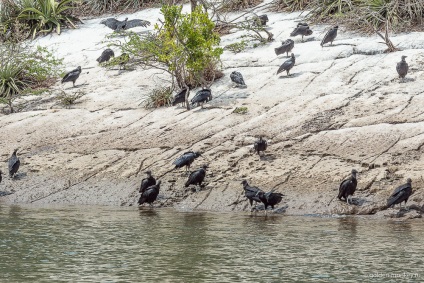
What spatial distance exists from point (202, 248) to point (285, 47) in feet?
35.1

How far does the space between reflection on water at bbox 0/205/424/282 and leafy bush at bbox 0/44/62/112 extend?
8.14 m

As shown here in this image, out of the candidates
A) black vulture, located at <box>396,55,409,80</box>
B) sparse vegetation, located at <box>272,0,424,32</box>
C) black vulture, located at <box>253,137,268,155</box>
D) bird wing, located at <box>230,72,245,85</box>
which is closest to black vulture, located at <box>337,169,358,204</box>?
black vulture, located at <box>253,137,268,155</box>

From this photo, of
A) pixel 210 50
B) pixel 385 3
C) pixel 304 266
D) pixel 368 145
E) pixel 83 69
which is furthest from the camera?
pixel 83 69

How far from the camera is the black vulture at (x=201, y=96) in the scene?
1953 cm

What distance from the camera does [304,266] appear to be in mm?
10656

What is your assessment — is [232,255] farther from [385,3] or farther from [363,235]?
[385,3]

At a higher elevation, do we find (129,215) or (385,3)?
(385,3)

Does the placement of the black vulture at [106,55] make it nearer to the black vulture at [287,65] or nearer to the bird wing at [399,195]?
the black vulture at [287,65]

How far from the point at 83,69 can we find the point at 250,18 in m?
4.97

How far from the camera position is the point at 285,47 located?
71.2 ft

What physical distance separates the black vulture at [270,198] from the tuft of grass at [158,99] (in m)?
6.14

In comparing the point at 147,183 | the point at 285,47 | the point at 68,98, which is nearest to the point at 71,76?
the point at 68,98

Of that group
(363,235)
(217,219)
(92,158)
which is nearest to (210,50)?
(92,158)

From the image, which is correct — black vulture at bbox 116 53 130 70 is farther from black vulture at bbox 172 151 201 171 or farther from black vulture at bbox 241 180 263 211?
black vulture at bbox 241 180 263 211
